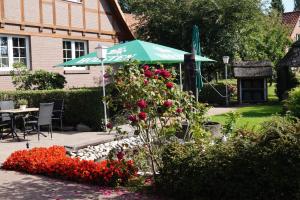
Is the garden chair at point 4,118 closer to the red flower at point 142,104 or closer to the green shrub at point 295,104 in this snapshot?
the red flower at point 142,104

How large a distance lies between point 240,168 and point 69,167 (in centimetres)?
317

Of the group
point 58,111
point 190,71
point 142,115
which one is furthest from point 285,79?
point 142,115

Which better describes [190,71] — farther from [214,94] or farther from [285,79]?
[285,79]

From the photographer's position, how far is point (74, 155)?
30.1 feet

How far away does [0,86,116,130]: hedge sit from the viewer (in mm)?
13414

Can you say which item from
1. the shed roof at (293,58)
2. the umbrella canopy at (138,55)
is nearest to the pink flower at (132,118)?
the umbrella canopy at (138,55)

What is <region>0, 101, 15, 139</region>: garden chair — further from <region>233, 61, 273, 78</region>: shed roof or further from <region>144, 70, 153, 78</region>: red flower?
<region>233, 61, 273, 78</region>: shed roof

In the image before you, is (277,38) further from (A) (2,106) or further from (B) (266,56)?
(A) (2,106)

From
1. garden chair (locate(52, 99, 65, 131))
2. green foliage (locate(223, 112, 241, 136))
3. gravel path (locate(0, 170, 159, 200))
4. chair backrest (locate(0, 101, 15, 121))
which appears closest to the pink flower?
gravel path (locate(0, 170, 159, 200))

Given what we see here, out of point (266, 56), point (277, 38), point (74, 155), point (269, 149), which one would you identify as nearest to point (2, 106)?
point (74, 155)

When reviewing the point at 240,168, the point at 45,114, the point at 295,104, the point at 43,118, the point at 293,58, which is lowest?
the point at 240,168

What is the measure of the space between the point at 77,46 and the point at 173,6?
778 centimetres

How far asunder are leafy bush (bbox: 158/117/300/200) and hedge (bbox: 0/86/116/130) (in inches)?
294

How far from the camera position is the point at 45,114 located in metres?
12.1
